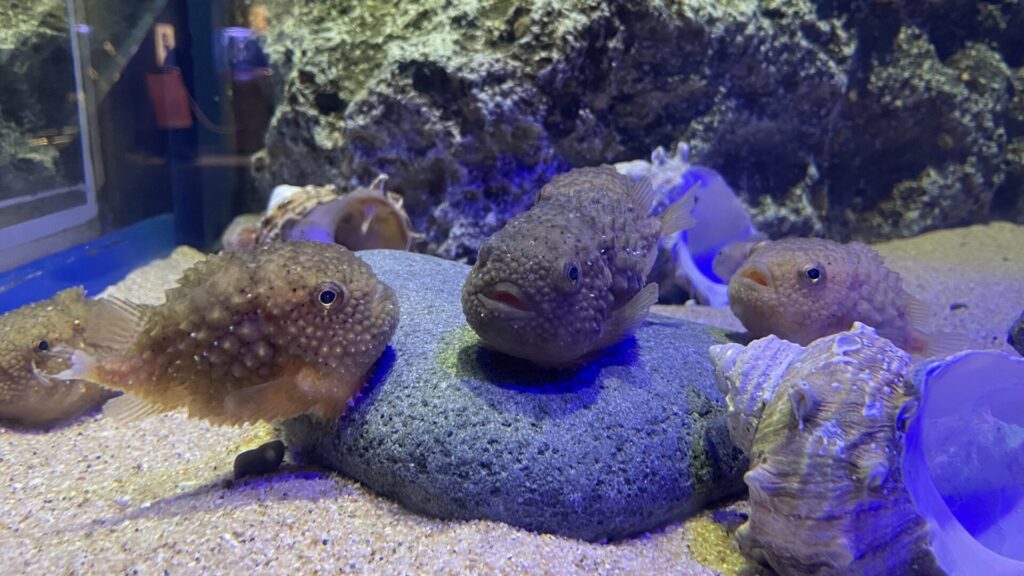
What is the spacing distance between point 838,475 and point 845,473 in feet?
0.06

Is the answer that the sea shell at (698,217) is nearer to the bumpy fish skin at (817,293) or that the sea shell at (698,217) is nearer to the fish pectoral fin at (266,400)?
the bumpy fish skin at (817,293)

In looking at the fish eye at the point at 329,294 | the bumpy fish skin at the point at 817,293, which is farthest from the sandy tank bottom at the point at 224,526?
the bumpy fish skin at the point at 817,293

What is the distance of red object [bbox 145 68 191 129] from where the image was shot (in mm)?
5324

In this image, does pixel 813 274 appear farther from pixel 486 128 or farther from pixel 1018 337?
pixel 486 128

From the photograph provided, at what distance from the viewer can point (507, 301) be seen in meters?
2.23

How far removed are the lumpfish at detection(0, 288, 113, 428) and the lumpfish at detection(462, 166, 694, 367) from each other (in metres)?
2.01

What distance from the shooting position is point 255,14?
222 inches

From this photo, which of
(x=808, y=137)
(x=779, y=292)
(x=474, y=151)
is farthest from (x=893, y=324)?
(x=808, y=137)

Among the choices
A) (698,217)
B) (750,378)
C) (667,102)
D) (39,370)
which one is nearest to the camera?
(750,378)

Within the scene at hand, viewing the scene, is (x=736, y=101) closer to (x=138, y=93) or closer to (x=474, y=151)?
(x=474, y=151)

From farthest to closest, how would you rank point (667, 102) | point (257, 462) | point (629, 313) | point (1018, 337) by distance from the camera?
point (667, 102) < point (1018, 337) < point (629, 313) < point (257, 462)

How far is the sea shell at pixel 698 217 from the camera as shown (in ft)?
14.5

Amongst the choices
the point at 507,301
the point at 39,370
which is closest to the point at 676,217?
the point at 507,301

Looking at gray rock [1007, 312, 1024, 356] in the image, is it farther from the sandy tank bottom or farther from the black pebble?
the black pebble
